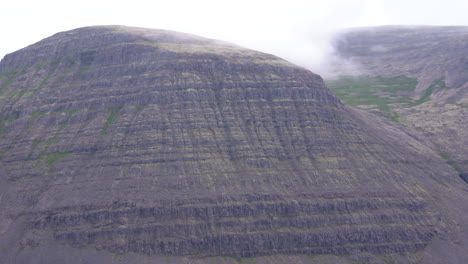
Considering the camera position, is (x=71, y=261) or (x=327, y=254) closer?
(x=71, y=261)

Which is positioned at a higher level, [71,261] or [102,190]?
[102,190]

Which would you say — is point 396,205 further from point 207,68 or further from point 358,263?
point 207,68

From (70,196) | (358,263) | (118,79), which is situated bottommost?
(358,263)

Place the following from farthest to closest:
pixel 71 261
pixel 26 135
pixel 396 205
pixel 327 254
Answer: pixel 26 135 < pixel 396 205 < pixel 327 254 < pixel 71 261

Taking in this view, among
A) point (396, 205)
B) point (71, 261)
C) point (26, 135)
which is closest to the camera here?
point (71, 261)

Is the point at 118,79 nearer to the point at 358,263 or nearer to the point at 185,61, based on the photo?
the point at 185,61

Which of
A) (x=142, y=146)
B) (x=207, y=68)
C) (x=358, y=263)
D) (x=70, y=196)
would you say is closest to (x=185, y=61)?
(x=207, y=68)

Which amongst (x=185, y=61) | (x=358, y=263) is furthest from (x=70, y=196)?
(x=358, y=263)
